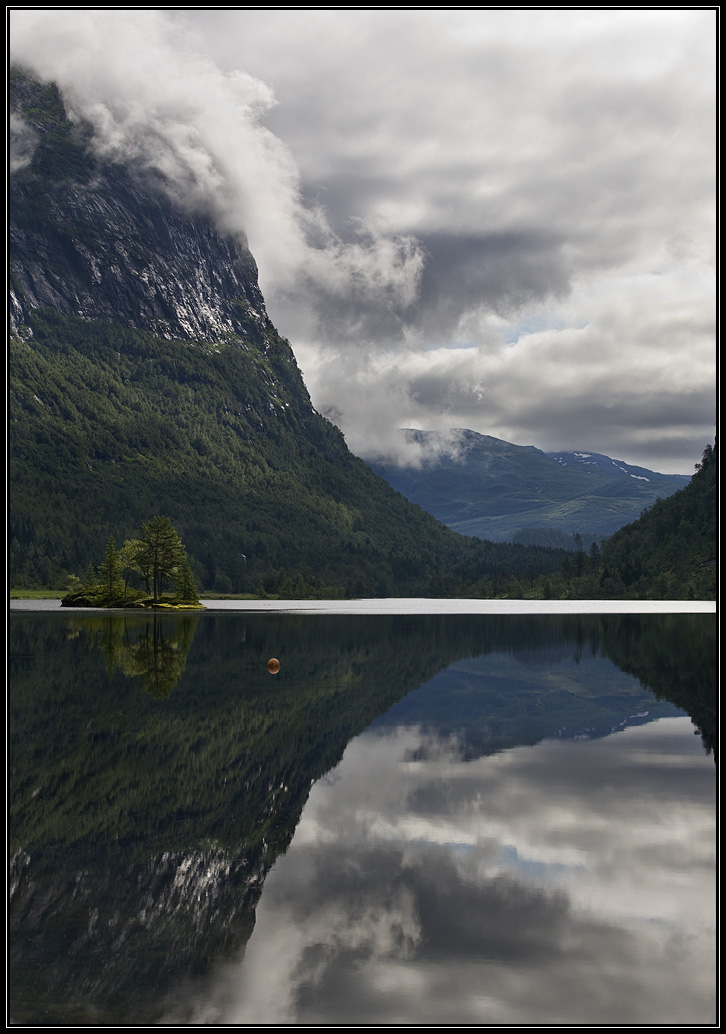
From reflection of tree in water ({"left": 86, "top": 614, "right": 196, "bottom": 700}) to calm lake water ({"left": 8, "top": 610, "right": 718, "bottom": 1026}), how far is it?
5.14 m

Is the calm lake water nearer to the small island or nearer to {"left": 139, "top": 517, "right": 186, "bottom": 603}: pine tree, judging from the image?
{"left": 139, "top": 517, "right": 186, "bottom": 603}: pine tree

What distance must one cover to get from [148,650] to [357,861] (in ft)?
154

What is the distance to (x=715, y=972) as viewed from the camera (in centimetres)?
1225

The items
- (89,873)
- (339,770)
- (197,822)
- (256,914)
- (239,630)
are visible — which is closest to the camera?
(256,914)

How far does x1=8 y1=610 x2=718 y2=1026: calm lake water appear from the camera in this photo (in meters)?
11.5

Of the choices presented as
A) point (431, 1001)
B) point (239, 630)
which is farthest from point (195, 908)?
point (239, 630)

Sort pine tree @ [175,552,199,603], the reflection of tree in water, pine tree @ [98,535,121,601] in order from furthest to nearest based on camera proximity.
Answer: pine tree @ [175,552,199,603]
pine tree @ [98,535,121,601]
the reflection of tree in water

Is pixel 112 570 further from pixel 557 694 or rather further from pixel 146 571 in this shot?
pixel 557 694

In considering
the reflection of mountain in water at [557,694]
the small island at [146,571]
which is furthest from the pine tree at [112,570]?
the reflection of mountain in water at [557,694]

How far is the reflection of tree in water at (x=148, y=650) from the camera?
42.5 metres

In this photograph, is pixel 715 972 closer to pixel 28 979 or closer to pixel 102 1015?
pixel 102 1015

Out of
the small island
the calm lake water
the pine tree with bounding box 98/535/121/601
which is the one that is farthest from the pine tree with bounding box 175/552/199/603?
the calm lake water

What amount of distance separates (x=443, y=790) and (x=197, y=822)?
249 inches

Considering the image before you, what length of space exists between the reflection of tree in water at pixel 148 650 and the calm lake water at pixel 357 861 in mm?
5141
